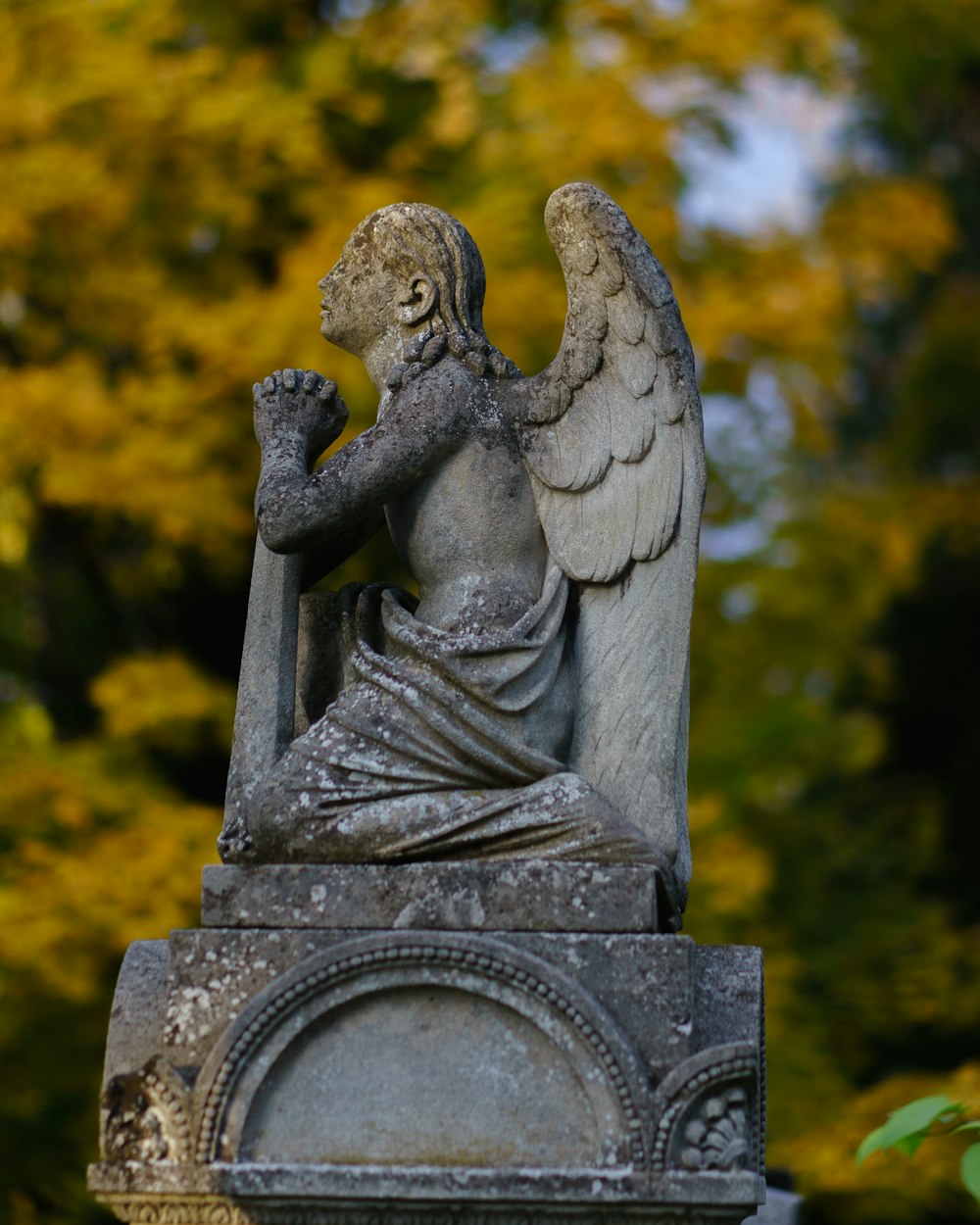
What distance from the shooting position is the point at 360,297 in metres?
4.91

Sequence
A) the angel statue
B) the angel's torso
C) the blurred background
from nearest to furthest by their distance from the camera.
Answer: the angel statue, the angel's torso, the blurred background

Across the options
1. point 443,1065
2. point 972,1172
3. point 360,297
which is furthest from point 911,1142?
point 360,297

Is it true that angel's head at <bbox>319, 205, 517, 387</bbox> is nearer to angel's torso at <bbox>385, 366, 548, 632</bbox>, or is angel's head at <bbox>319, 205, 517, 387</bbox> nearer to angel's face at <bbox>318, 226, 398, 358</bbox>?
angel's face at <bbox>318, 226, 398, 358</bbox>

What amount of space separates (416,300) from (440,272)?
0.29 ft

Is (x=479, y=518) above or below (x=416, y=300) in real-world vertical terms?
below

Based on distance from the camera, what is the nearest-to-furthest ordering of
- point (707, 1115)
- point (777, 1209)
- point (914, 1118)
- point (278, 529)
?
point (914, 1118) < point (707, 1115) < point (278, 529) < point (777, 1209)

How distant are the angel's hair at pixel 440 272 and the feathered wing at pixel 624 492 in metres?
0.25

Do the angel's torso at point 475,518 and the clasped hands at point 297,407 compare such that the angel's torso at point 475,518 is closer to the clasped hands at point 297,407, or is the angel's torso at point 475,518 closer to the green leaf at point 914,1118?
the clasped hands at point 297,407

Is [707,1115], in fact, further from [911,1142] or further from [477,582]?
[477,582]

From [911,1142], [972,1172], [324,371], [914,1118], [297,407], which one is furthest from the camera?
[324,371]

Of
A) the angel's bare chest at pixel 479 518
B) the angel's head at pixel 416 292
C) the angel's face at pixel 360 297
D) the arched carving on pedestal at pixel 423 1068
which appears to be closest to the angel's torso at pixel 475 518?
the angel's bare chest at pixel 479 518

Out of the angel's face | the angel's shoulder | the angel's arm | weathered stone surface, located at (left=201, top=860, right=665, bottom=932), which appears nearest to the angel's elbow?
the angel's arm

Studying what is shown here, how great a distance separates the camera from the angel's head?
4.83m

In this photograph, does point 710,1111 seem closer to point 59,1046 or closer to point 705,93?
point 59,1046
